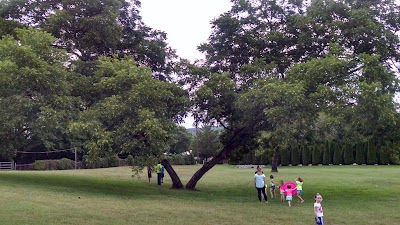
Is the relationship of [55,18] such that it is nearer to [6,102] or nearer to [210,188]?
[6,102]

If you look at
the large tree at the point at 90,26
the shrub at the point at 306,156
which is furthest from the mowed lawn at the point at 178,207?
the shrub at the point at 306,156

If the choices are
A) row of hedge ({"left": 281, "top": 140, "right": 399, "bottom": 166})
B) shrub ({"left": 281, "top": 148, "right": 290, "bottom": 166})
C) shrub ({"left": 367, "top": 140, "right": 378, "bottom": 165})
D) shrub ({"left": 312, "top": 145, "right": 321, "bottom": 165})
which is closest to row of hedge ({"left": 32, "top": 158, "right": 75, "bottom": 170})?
row of hedge ({"left": 281, "top": 140, "right": 399, "bottom": 166})

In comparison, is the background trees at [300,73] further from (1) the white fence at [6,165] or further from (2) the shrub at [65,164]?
(1) the white fence at [6,165]

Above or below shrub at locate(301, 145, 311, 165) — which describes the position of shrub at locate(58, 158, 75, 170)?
below

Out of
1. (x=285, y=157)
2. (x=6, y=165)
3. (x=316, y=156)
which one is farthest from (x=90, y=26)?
(x=285, y=157)

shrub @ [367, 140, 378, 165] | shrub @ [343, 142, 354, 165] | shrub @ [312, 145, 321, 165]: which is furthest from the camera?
shrub @ [312, 145, 321, 165]

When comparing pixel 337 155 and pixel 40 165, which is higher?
pixel 337 155

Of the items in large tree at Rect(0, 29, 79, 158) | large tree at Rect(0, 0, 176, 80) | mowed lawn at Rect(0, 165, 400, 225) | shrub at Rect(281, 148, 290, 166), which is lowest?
mowed lawn at Rect(0, 165, 400, 225)

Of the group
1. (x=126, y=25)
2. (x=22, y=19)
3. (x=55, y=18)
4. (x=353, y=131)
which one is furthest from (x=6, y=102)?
(x=353, y=131)

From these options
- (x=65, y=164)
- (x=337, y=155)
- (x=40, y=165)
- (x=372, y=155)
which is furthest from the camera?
(x=337, y=155)

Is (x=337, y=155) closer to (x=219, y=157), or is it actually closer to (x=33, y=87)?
(x=219, y=157)

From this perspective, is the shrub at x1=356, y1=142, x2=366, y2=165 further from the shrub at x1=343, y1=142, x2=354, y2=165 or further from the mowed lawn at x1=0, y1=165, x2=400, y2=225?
the mowed lawn at x1=0, y1=165, x2=400, y2=225

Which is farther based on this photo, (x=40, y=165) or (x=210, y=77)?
(x=40, y=165)

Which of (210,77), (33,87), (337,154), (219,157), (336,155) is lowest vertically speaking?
(336,155)
